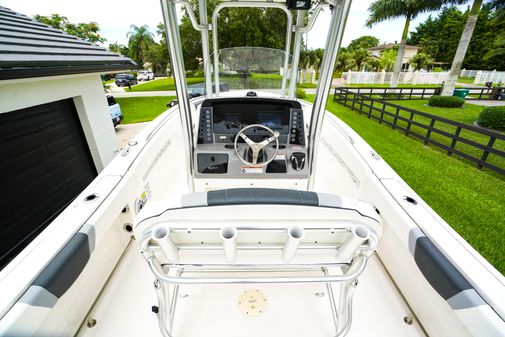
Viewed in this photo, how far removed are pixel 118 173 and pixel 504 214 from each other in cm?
473

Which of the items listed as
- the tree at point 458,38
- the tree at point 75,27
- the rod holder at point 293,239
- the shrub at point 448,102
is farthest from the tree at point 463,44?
the tree at point 458,38

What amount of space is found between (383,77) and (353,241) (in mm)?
32534

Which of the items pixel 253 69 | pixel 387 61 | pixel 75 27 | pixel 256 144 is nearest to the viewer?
pixel 256 144

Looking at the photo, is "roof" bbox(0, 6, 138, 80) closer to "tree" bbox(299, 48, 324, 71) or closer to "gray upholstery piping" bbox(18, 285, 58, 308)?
"gray upholstery piping" bbox(18, 285, 58, 308)

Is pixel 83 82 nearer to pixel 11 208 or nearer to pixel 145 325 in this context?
pixel 11 208

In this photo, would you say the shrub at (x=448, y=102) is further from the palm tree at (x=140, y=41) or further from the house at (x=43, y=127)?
the palm tree at (x=140, y=41)

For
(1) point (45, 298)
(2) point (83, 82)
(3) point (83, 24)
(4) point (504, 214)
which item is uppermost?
(3) point (83, 24)

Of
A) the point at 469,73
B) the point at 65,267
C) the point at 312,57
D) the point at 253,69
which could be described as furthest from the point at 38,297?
the point at 469,73

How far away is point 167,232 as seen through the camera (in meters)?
0.86

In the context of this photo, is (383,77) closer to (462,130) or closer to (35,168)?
(462,130)

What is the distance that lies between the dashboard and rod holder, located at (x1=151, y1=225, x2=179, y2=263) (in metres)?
1.51

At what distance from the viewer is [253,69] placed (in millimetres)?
3279

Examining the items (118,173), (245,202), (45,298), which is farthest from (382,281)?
(118,173)

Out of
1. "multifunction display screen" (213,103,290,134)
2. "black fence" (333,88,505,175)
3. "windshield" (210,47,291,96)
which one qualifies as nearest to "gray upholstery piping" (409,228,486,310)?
"multifunction display screen" (213,103,290,134)
